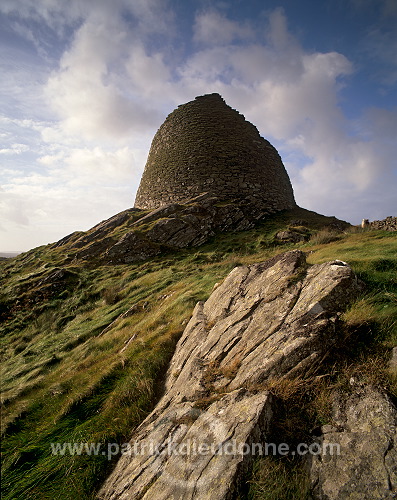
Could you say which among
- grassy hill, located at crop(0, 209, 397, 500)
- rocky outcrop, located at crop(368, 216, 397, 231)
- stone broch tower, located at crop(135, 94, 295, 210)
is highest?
stone broch tower, located at crop(135, 94, 295, 210)

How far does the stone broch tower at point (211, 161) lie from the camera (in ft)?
76.8

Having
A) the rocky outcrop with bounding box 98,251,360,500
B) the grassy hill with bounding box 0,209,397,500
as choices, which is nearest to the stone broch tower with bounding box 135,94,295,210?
the grassy hill with bounding box 0,209,397,500

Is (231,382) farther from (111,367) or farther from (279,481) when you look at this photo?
(111,367)

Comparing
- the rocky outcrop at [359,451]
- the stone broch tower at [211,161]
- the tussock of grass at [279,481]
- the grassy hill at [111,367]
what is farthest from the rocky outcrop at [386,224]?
the tussock of grass at [279,481]

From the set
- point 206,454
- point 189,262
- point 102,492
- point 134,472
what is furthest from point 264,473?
point 189,262

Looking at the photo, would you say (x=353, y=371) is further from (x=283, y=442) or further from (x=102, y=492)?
(x=102, y=492)

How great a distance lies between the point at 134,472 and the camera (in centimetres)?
347

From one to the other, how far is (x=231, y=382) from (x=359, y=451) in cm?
180

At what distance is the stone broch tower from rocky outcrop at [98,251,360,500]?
18.7 metres

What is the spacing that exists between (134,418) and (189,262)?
36.5ft

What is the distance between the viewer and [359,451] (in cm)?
263

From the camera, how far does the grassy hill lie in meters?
3.33

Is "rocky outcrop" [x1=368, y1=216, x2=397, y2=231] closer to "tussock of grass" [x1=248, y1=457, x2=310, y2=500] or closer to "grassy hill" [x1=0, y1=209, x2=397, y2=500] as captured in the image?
"grassy hill" [x1=0, y1=209, x2=397, y2=500]

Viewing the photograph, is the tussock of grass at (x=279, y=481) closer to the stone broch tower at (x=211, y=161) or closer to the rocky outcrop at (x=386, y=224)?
the rocky outcrop at (x=386, y=224)
